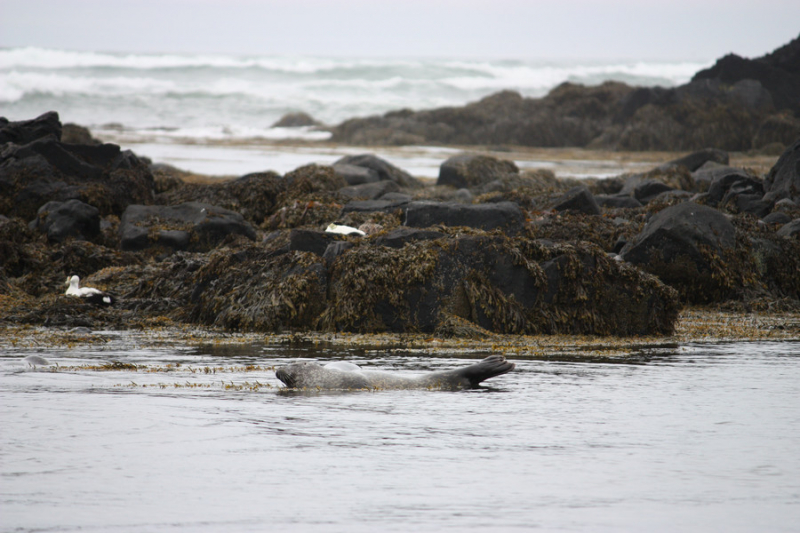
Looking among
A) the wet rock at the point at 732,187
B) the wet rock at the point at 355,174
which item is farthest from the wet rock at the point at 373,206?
the wet rock at the point at 732,187

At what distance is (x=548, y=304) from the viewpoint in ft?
29.7

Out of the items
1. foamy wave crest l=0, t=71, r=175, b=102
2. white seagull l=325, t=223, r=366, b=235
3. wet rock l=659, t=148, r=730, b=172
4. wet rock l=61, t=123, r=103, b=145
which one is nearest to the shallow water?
white seagull l=325, t=223, r=366, b=235

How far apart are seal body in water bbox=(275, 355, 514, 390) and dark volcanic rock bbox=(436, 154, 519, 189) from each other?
52.1 feet

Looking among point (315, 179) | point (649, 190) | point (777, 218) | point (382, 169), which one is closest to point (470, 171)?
point (382, 169)

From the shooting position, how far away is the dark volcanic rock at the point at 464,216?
11.1 meters

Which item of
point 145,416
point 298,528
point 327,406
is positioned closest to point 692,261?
point 327,406

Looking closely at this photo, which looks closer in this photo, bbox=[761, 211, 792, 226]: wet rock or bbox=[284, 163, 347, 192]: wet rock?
bbox=[761, 211, 792, 226]: wet rock

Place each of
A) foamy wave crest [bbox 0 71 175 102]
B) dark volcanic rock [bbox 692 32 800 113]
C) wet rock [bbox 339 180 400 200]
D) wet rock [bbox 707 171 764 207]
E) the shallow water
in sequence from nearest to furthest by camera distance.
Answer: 1. the shallow water
2. wet rock [bbox 707 171 764 207]
3. wet rock [bbox 339 180 400 200]
4. dark volcanic rock [bbox 692 32 800 113]
5. foamy wave crest [bbox 0 71 175 102]

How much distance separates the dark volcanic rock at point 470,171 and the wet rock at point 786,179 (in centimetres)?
688

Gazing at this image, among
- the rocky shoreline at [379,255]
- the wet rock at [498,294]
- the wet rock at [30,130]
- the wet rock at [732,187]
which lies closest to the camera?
the wet rock at [498,294]

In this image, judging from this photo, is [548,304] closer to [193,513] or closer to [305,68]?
[193,513]

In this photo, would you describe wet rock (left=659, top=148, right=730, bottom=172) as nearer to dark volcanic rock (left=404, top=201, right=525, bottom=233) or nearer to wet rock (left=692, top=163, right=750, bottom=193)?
wet rock (left=692, top=163, right=750, bottom=193)

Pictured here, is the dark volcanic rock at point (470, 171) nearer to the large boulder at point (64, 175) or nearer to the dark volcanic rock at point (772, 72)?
the large boulder at point (64, 175)

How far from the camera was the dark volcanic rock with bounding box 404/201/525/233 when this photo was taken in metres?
11.1
